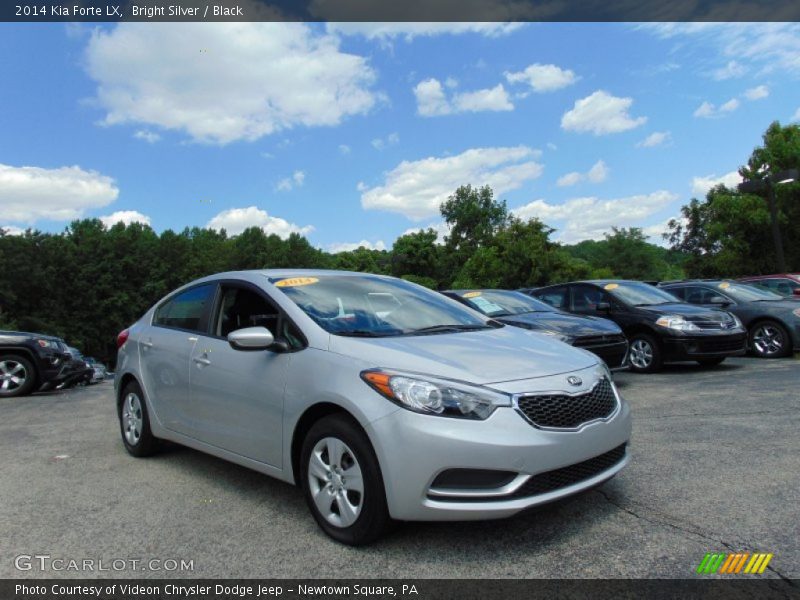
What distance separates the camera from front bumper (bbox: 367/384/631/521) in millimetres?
2885

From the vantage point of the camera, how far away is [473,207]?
73.8 meters

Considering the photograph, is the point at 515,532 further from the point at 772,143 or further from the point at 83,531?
the point at 772,143

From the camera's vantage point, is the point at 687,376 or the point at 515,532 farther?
the point at 687,376

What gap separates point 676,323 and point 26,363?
1067 centimetres

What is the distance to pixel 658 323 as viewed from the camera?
925 centimetres

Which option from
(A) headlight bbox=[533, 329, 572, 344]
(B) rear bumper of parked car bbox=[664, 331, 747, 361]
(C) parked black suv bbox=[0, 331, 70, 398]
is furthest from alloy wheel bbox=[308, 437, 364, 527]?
(C) parked black suv bbox=[0, 331, 70, 398]

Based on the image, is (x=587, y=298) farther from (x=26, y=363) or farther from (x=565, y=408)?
(x=26, y=363)

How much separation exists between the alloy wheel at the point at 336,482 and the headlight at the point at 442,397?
423mm

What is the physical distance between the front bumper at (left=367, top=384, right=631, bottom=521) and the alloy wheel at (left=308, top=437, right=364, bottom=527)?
228 mm

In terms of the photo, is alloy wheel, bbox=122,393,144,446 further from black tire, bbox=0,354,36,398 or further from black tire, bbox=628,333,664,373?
black tire, bbox=628,333,664,373

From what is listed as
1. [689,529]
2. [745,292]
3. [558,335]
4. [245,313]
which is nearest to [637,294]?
[745,292]

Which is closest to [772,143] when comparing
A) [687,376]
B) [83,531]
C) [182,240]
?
[687,376]

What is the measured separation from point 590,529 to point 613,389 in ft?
2.71

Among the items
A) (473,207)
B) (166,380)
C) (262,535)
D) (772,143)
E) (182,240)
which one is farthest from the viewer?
(473,207)
